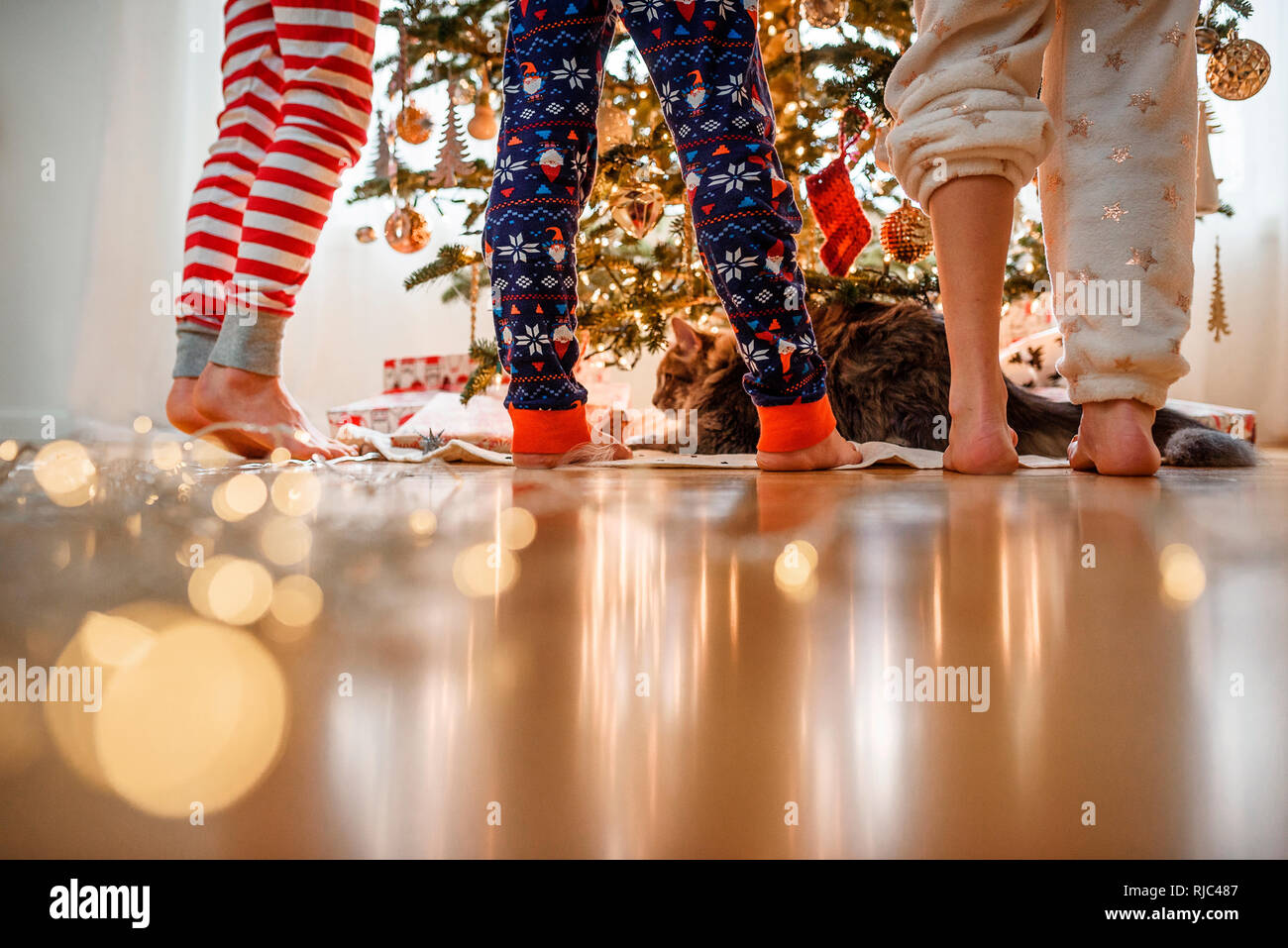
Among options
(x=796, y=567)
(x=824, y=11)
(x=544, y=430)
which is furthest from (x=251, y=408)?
(x=824, y=11)

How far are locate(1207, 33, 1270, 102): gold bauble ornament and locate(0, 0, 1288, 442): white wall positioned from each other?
4.29ft

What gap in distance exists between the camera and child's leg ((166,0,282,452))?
3.90ft

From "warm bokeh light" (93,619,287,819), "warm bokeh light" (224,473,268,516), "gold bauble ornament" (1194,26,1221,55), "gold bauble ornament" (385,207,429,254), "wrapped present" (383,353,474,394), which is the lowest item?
"warm bokeh light" (93,619,287,819)

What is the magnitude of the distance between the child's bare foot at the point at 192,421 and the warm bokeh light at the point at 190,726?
94 cm

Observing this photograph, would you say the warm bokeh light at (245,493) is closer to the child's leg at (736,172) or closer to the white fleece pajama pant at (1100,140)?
the child's leg at (736,172)

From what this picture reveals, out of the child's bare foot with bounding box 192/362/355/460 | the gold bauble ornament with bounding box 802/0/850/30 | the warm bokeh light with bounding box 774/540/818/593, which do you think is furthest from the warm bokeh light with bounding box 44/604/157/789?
the gold bauble ornament with bounding box 802/0/850/30

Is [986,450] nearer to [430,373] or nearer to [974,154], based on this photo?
[974,154]

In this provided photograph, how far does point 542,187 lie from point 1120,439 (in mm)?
734

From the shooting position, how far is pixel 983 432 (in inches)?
33.5

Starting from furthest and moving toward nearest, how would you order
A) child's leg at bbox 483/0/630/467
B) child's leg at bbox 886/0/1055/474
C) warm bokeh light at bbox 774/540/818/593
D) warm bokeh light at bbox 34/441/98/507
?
child's leg at bbox 483/0/630/467
child's leg at bbox 886/0/1055/474
warm bokeh light at bbox 34/441/98/507
warm bokeh light at bbox 774/540/818/593

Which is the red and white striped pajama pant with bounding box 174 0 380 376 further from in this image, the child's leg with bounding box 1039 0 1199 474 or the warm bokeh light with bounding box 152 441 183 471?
the child's leg with bounding box 1039 0 1199 474

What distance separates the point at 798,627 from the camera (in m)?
0.27

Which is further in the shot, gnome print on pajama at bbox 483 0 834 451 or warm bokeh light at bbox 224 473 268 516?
gnome print on pajama at bbox 483 0 834 451
